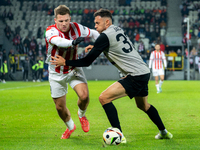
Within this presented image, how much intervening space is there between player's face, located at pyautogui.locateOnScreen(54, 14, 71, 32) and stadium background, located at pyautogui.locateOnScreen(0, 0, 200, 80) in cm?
2118

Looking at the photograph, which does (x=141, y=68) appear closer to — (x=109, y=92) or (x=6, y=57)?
(x=109, y=92)

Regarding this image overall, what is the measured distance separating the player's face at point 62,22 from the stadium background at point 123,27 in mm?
21183

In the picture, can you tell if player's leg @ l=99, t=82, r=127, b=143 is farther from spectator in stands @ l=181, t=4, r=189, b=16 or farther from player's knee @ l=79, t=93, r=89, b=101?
spectator in stands @ l=181, t=4, r=189, b=16

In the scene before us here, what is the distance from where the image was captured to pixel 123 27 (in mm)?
28219

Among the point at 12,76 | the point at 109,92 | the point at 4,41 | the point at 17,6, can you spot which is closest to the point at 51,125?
the point at 109,92

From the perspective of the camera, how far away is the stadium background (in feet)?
85.9

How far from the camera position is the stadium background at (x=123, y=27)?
85.9ft

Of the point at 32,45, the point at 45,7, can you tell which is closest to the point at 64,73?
the point at 32,45

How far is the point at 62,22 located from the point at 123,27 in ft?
79.1

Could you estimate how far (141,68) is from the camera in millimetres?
4180

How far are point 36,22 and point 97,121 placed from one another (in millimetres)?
26750

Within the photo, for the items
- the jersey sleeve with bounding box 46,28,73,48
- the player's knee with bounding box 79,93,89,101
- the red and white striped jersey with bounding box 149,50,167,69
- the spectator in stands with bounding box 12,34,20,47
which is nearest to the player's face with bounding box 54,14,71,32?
the jersey sleeve with bounding box 46,28,73,48

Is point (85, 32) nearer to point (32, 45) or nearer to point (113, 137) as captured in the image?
point (113, 137)

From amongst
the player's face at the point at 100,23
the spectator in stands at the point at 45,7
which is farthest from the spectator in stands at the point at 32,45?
the player's face at the point at 100,23
